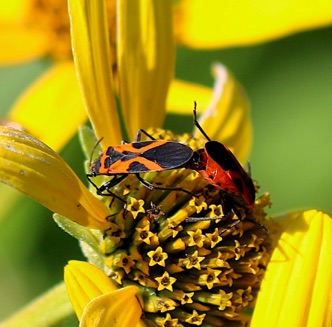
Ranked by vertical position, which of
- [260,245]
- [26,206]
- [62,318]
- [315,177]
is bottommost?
[62,318]

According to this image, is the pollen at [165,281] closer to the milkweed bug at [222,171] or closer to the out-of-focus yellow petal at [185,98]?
the milkweed bug at [222,171]

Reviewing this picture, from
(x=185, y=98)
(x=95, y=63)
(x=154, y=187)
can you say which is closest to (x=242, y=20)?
(x=185, y=98)

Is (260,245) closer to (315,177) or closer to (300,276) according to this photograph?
(300,276)

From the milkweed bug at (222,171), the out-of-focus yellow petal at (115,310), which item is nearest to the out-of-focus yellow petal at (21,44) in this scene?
the milkweed bug at (222,171)

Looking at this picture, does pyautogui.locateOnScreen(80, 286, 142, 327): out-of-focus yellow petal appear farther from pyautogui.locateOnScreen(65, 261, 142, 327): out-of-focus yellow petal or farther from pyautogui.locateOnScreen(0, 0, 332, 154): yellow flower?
pyautogui.locateOnScreen(0, 0, 332, 154): yellow flower

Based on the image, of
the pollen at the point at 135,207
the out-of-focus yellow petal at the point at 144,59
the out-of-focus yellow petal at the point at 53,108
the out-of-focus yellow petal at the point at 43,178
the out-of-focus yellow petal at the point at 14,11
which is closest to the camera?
the out-of-focus yellow petal at the point at 43,178

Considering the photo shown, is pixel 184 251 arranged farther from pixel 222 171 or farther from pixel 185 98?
pixel 185 98

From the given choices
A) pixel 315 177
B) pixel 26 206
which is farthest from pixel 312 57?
pixel 26 206
